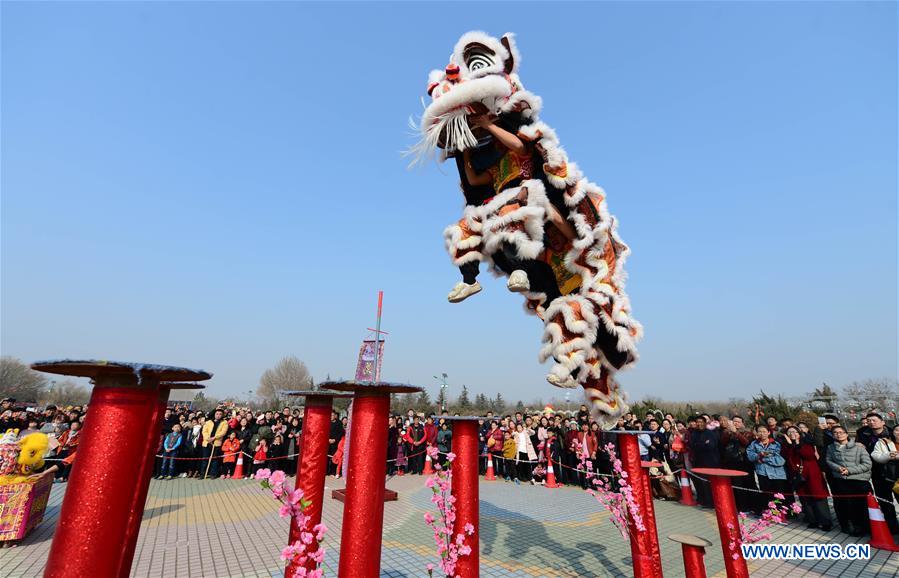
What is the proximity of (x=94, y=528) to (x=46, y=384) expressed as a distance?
69.6 metres

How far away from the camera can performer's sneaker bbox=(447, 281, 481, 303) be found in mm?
3781

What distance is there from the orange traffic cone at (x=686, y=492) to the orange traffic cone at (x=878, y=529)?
3.29 metres

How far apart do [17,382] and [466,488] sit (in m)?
61.2

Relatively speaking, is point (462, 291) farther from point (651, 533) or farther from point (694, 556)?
point (694, 556)

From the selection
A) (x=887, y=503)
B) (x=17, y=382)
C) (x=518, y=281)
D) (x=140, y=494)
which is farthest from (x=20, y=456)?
(x=17, y=382)

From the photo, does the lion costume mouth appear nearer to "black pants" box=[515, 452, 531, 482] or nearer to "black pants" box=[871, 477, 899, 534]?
"black pants" box=[871, 477, 899, 534]

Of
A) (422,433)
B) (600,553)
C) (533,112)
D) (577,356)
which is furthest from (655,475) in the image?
(533,112)

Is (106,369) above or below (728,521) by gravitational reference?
above

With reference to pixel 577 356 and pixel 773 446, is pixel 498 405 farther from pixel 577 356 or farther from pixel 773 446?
pixel 577 356

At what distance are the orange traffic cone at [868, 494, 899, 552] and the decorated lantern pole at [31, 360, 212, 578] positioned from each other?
9.35 meters

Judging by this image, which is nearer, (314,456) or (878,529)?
(314,456)

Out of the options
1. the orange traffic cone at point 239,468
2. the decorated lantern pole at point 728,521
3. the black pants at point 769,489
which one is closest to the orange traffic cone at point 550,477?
the black pants at point 769,489

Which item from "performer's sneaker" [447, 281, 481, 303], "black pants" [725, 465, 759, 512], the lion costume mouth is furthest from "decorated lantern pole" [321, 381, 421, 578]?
"black pants" [725, 465, 759, 512]

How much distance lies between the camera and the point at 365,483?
2.36 m
